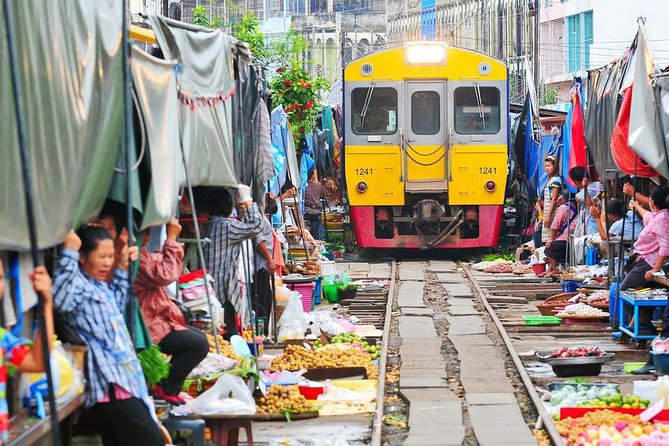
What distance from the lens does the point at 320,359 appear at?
34.5ft

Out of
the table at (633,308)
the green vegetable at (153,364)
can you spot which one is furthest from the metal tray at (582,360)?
the green vegetable at (153,364)

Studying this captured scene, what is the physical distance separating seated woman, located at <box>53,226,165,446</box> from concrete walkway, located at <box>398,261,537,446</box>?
256 centimetres

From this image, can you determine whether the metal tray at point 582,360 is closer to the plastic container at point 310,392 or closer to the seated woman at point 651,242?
the seated woman at point 651,242

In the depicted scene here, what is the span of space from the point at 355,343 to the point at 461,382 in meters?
1.83

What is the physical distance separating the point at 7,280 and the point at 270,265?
593cm

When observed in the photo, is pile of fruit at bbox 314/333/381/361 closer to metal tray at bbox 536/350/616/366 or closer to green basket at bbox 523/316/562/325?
metal tray at bbox 536/350/616/366

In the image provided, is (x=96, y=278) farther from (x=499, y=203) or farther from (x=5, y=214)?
(x=499, y=203)

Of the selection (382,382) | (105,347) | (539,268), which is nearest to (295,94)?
(539,268)

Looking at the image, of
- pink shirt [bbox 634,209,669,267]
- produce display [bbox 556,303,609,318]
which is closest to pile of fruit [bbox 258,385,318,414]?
pink shirt [bbox 634,209,669,267]

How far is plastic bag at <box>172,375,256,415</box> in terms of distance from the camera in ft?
24.6

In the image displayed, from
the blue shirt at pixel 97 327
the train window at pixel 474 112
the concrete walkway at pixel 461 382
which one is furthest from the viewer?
the train window at pixel 474 112

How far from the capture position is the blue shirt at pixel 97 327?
5.73 meters

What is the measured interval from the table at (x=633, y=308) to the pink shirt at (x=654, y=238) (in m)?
0.39

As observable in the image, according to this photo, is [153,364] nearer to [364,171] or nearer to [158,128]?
[158,128]
